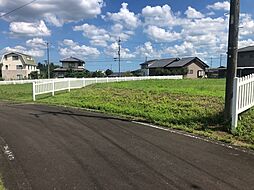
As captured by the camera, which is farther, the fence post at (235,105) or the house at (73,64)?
the house at (73,64)

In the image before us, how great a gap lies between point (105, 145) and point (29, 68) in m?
77.8

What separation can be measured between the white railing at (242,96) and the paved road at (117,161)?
1.43 meters

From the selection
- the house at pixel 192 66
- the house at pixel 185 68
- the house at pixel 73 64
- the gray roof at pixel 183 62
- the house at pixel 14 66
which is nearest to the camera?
the house at pixel 185 68

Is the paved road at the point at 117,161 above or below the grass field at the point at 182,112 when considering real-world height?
below

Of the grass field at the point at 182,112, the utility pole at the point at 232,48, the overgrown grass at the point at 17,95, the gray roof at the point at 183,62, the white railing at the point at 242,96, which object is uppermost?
the gray roof at the point at 183,62

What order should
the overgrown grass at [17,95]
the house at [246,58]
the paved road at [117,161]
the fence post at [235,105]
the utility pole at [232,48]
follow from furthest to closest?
the house at [246,58] → the overgrown grass at [17,95] → the utility pole at [232,48] → the fence post at [235,105] → the paved road at [117,161]

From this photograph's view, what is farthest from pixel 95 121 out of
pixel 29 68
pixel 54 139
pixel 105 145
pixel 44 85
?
pixel 29 68

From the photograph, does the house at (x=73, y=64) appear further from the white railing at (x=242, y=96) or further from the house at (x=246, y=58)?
the white railing at (x=242, y=96)

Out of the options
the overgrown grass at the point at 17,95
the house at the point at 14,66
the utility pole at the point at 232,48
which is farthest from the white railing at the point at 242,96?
the house at the point at 14,66

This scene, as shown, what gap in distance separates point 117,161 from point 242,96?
4298mm

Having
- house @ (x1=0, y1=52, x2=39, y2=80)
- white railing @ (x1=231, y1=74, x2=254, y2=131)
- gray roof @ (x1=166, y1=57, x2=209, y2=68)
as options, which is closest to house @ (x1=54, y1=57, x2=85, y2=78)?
house @ (x1=0, y1=52, x2=39, y2=80)

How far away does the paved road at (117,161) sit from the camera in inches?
162

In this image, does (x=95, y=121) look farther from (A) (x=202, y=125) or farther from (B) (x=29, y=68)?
(B) (x=29, y=68)

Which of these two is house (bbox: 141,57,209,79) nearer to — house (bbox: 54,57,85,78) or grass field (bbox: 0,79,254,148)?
house (bbox: 54,57,85,78)
